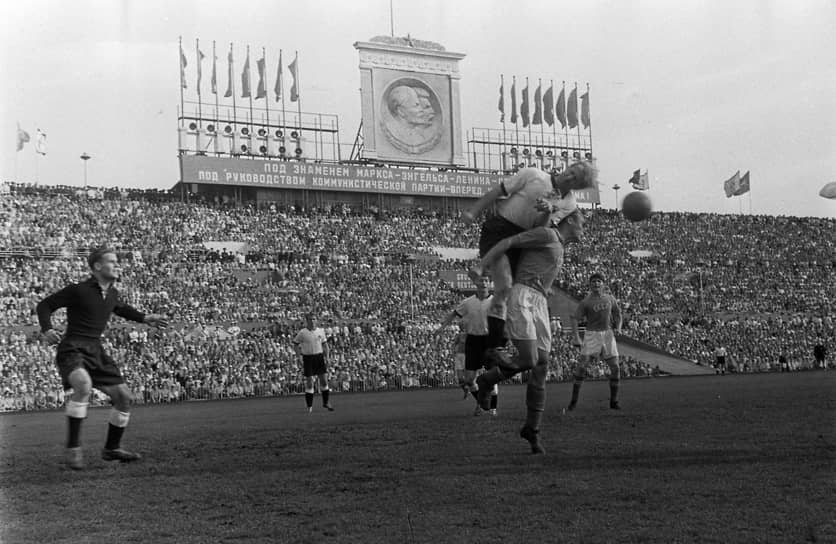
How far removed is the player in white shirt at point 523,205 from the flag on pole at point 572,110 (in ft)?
193

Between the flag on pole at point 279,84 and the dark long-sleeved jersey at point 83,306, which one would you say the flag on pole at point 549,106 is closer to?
the flag on pole at point 279,84

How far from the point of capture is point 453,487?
6023 mm

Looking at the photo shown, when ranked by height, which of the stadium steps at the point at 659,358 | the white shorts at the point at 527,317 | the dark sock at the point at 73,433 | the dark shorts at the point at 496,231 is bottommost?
the stadium steps at the point at 659,358

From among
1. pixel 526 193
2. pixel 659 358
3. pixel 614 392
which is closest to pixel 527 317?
pixel 526 193

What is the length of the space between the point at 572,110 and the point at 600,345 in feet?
176

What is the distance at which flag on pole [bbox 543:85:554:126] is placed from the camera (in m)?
65.0

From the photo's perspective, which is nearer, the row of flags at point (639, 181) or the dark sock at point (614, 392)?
the dark sock at point (614, 392)

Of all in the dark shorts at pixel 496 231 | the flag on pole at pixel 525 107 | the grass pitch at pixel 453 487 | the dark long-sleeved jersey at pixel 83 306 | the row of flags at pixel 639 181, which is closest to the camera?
the grass pitch at pixel 453 487

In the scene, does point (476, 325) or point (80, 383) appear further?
point (476, 325)

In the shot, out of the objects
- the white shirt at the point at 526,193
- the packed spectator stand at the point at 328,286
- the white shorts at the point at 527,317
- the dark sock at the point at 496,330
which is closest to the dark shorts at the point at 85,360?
the white shorts at the point at 527,317

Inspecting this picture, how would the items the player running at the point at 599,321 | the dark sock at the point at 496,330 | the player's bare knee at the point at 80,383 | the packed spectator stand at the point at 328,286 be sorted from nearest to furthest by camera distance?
1. the player's bare knee at the point at 80,383
2. the dark sock at the point at 496,330
3. the player running at the point at 599,321
4. the packed spectator stand at the point at 328,286

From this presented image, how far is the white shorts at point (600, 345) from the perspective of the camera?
1420cm

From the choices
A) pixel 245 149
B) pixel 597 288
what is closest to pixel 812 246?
pixel 245 149

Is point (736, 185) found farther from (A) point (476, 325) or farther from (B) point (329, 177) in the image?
(A) point (476, 325)
